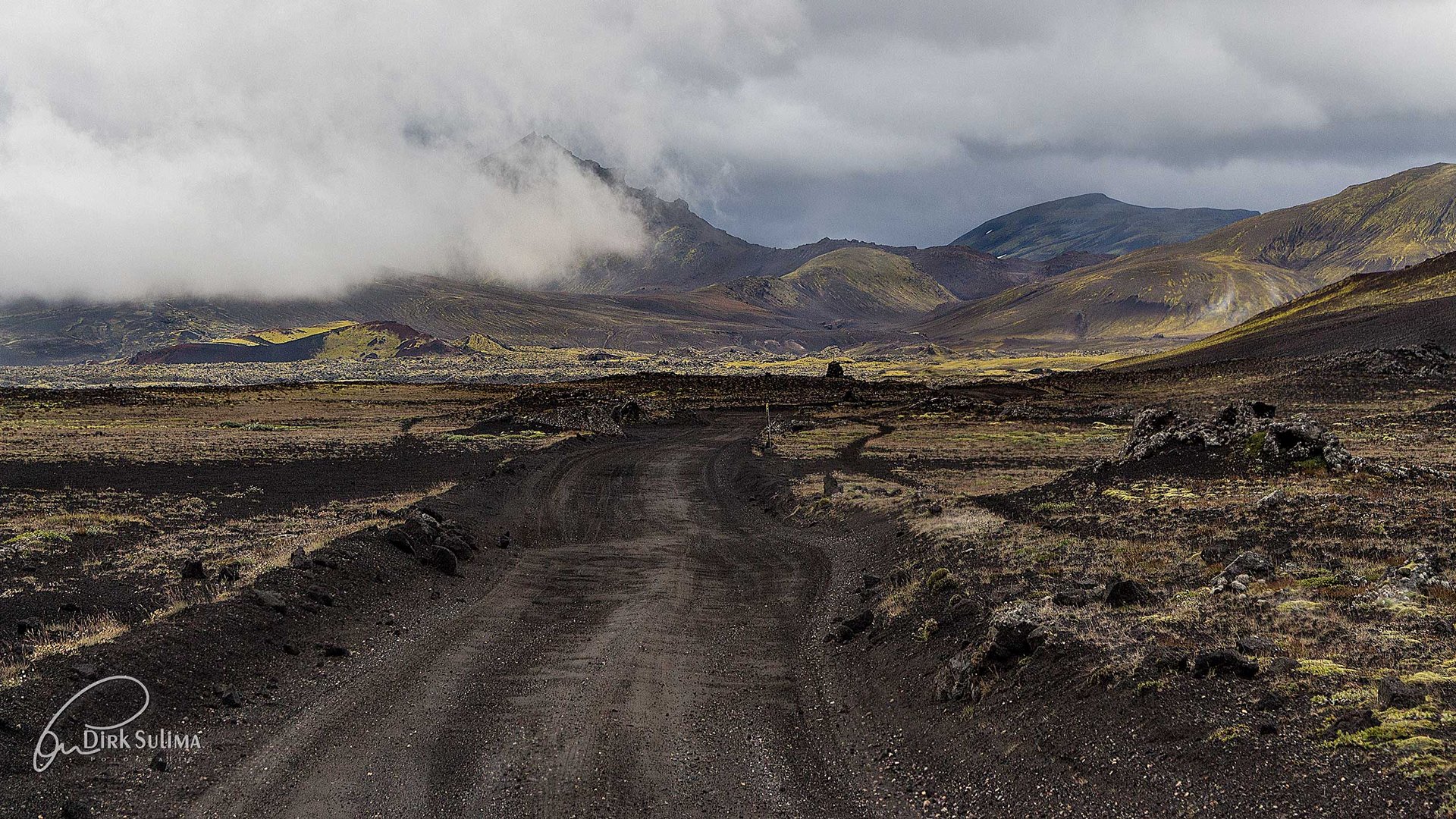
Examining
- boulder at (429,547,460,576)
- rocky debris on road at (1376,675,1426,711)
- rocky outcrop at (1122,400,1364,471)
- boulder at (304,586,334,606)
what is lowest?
boulder at (429,547,460,576)

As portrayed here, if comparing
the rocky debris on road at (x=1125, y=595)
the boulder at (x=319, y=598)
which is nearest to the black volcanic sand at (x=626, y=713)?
the boulder at (x=319, y=598)

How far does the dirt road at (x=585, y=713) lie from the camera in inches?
387

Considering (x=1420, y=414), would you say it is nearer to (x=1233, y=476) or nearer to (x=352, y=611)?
(x=1233, y=476)

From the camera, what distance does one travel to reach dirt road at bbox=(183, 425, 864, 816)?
32.3 feet

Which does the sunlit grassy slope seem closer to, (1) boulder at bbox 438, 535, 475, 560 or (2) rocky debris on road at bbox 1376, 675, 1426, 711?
(1) boulder at bbox 438, 535, 475, 560

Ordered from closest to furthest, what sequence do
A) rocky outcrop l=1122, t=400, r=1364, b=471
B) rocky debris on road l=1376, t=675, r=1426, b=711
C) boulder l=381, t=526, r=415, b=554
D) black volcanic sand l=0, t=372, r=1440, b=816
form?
rocky debris on road l=1376, t=675, r=1426, b=711, black volcanic sand l=0, t=372, r=1440, b=816, boulder l=381, t=526, r=415, b=554, rocky outcrop l=1122, t=400, r=1364, b=471

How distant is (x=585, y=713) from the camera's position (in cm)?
1212

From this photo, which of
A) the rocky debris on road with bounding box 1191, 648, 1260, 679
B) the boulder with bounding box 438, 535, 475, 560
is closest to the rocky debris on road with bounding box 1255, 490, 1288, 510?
the rocky debris on road with bounding box 1191, 648, 1260, 679

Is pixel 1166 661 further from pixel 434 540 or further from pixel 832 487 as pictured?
pixel 832 487

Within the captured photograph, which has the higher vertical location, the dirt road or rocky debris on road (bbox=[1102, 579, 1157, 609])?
rocky debris on road (bbox=[1102, 579, 1157, 609])

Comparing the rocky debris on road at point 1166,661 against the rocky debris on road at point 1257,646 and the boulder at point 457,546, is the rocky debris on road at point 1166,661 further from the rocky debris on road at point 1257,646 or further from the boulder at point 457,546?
the boulder at point 457,546

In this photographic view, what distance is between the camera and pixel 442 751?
10.9 meters

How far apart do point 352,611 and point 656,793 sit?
896 cm

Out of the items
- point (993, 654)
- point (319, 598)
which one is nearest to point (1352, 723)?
point (993, 654)
